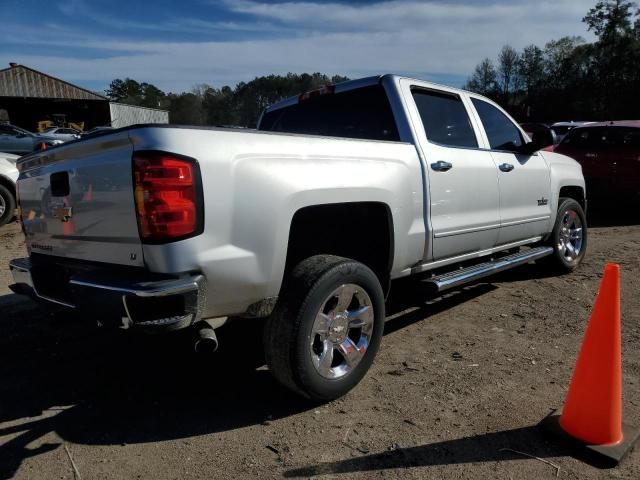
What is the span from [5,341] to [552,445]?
386cm

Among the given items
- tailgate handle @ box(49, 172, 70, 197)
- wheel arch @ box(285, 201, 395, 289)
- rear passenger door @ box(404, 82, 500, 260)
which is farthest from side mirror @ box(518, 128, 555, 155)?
tailgate handle @ box(49, 172, 70, 197)

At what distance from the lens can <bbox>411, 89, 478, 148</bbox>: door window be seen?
3840 mm

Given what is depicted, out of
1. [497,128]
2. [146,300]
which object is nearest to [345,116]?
[497,128]

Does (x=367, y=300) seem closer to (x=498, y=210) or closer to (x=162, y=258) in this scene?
(x=162, y=258)

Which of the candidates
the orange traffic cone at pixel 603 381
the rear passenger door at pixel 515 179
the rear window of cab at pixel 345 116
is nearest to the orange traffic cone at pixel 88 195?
the rear window of cab at pixel 345 116

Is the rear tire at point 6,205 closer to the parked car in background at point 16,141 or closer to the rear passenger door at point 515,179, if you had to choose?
the rear passenger door at point 515,179

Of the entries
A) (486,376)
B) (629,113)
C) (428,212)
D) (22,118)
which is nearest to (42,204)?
(428,212)

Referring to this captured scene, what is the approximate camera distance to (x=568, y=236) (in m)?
5.75

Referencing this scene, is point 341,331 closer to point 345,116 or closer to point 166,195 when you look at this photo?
point 166,195

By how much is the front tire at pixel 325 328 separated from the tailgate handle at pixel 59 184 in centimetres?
130

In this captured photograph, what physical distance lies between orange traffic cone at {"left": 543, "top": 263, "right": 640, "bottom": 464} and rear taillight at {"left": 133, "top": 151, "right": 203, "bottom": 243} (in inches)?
76.8

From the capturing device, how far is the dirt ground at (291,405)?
7.91 ft

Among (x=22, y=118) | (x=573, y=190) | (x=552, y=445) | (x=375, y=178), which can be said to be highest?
(x=22, y=118)

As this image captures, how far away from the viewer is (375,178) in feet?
10.3
